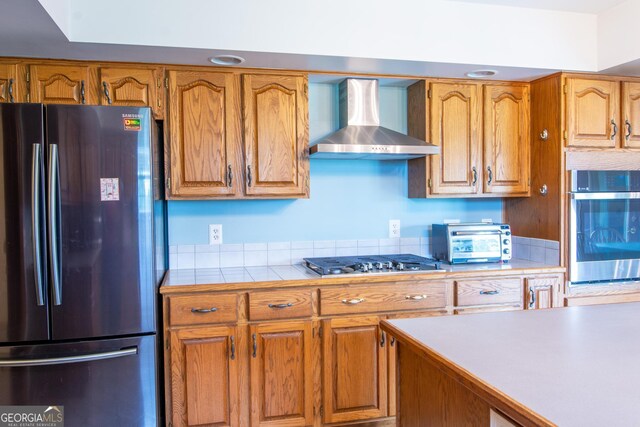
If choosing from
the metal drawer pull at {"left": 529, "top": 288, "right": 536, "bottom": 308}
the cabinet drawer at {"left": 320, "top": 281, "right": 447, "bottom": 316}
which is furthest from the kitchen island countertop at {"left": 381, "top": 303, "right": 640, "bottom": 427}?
the metal drawer pull at {"left": 529, "top": 288, "right": 536, "bottom": 308}

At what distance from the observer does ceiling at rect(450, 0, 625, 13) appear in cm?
269

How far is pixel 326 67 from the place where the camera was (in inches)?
109

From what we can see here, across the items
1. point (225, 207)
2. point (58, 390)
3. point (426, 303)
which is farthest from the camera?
point (225, 207)

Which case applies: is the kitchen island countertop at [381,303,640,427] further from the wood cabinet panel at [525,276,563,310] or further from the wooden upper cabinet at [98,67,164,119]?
Result: the wooden upper cabinet at [98,67,164,119]

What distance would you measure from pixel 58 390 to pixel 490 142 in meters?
2.86

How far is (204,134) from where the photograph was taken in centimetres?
267

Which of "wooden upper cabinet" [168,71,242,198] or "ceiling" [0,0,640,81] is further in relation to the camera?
"wooden upper cabinet" [168,71,242,198]

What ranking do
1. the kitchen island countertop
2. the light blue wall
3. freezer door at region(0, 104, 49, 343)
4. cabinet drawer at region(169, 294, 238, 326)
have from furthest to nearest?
the light blue wall < cabinet drawer at region(169, 294, 238, 326) < freezer door at region(0, 104, 49, 343) < the kitchen island countertop

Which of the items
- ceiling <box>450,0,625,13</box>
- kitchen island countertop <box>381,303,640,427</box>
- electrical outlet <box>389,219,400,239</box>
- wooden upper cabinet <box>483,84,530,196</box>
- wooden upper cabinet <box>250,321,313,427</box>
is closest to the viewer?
kitchen island countertop <box>381,303,640,427</box>

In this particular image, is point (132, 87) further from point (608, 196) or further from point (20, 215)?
point (608, 196)

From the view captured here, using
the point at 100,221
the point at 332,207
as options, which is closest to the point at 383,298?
the point at 332,207

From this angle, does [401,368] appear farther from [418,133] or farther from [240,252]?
[418,133]

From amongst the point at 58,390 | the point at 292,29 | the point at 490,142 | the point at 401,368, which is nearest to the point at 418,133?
the point at 490,142

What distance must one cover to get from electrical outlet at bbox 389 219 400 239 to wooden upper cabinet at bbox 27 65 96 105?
80.0 inches
